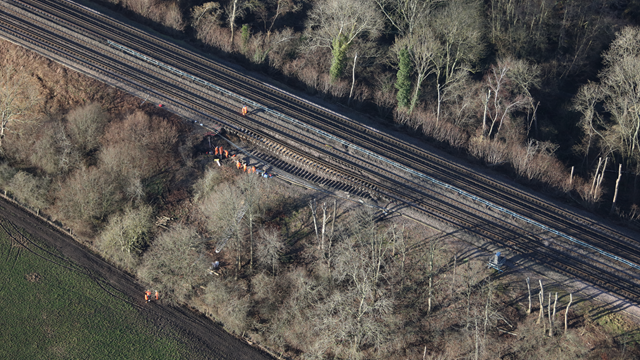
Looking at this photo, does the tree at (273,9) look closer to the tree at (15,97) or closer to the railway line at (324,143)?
the railway line at (324,143)

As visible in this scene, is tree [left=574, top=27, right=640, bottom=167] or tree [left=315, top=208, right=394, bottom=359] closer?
tree [left=315, top=208, right=394, bottom=359]

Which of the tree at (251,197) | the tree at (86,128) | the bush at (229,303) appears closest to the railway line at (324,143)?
the tree at (251,197)

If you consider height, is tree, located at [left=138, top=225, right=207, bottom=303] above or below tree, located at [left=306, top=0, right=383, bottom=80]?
below

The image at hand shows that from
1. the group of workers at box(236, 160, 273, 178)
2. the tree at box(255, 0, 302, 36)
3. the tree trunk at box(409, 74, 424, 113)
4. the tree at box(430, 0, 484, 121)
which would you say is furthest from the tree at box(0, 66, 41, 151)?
the tree at box(430, 0, 484, 121)

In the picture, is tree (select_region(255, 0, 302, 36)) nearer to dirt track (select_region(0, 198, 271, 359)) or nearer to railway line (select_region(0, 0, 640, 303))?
railway line (select_region(0, 0, 640, 303))

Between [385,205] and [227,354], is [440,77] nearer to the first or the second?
[385,205]

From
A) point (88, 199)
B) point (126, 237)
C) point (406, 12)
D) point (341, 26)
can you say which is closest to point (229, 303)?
point (126, 237)

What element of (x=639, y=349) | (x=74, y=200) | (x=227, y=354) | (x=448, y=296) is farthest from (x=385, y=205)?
(x=74, y=200)
